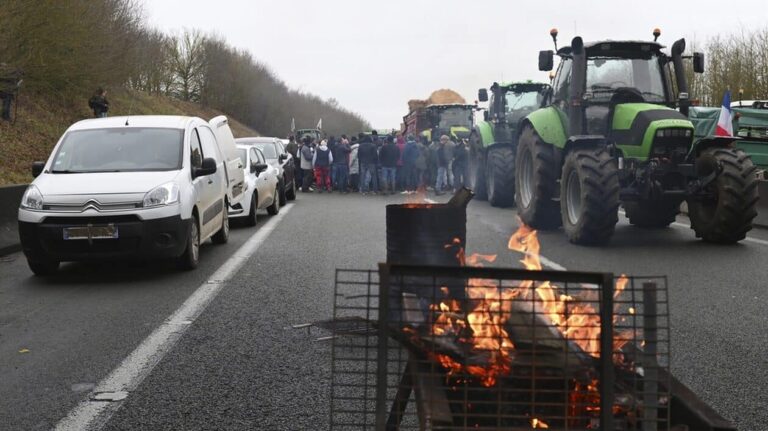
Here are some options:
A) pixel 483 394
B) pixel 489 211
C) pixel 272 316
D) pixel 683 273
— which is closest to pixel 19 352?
pixel 272 316

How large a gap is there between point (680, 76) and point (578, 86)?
1711 mm

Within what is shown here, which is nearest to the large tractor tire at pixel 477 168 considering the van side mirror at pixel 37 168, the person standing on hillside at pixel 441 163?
the person standing on hillside at pixel 441 163

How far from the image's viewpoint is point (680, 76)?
13.5 meters

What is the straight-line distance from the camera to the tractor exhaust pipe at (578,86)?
13.1 meters

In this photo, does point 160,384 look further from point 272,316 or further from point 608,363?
point 608,363

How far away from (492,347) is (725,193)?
32.2 feet

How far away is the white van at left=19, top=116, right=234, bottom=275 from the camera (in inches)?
367

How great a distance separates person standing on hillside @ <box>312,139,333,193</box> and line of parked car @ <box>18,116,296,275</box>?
17170 millimetres

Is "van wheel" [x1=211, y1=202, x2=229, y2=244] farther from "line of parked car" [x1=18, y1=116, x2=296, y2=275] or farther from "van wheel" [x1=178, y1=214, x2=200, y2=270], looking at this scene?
"van wheel" [x1=178, y1=214, x2=200, y2=270]

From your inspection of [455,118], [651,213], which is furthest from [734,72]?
[651,213]

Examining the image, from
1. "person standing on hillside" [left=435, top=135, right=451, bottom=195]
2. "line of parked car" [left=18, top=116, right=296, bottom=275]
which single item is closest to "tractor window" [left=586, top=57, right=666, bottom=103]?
"line of parked car" [left=18, top=116, right=296, bottom=275]

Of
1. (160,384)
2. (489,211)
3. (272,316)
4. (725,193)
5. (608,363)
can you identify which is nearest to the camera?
(608,363)

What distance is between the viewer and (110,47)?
31562 millimetres

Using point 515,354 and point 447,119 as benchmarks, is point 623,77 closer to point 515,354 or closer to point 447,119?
point 515,354
